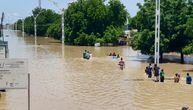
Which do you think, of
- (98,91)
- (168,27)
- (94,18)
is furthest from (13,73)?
(94,18)

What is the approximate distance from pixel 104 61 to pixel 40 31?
8444cm

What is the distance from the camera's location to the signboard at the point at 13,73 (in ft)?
42.7

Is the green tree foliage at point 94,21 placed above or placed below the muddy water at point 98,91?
above

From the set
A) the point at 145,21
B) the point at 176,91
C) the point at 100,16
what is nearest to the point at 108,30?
the point at 100,16

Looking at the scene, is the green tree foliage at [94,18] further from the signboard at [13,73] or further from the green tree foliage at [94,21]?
the signboard at [13,73]

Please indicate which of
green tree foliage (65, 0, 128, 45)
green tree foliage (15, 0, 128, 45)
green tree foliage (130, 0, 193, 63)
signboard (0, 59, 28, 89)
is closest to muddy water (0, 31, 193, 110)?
green tree foliage (130, 0, 193, 63)

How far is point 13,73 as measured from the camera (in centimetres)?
1306

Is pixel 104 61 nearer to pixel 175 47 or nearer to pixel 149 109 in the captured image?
pixel 175 47

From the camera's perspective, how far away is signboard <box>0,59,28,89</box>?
42.7 feet

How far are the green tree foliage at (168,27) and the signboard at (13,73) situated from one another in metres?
29.7

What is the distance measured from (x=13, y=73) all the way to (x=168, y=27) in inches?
1219

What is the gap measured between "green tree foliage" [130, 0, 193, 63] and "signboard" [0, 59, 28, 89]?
2973 cm

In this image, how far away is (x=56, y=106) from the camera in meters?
20.5

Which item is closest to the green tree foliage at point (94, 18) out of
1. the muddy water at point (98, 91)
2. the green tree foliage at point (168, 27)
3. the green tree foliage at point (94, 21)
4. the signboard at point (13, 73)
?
the green tree foliage at point (94, 21)
